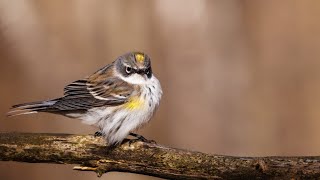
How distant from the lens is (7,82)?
7.99 meters

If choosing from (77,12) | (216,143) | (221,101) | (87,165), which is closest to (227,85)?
(221,101)

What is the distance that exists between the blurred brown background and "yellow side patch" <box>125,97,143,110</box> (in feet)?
8.63

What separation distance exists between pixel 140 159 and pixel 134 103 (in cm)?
78

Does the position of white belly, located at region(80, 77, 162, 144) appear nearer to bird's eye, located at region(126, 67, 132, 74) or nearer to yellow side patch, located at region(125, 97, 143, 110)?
yellow side patch, located at region(125, 97, 143, 110)

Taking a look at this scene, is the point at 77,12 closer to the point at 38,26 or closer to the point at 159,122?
the point at 38,26

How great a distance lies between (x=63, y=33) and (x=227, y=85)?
206cm

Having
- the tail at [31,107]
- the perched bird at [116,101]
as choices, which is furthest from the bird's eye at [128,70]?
the tail at [31,107]

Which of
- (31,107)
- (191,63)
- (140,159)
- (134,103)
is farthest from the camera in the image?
(191,63)

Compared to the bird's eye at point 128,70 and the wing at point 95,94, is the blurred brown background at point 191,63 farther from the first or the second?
the bird's eye at point 128,70

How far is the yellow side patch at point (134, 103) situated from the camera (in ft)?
17.3

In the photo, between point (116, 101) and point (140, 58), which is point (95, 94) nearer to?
point (116, 101)

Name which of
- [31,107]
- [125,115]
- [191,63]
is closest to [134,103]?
[125,115]

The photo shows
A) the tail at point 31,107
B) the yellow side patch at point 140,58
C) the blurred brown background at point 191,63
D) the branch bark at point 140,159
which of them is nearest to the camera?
the branch bark at point 140,159

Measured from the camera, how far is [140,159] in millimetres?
4598
